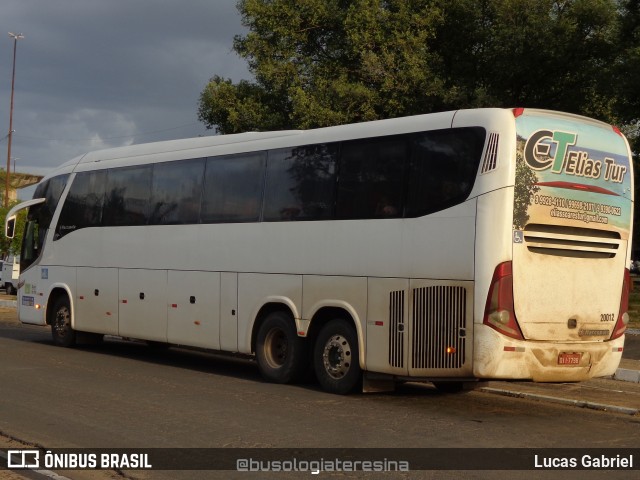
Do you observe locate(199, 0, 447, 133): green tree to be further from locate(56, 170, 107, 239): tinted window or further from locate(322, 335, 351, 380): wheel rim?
locate(322, 335, 351, 380): wheel rim

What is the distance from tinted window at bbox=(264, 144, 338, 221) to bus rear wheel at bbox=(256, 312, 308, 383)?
5.07ft

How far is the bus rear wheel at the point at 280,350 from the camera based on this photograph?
13.4 m

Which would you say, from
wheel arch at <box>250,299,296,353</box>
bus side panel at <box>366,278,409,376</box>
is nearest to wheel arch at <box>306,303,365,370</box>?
bus side panel at <box>366,278,409,376</box>

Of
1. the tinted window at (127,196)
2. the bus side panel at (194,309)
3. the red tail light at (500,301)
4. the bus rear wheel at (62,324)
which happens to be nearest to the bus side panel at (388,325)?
the red tail light at (500,301)

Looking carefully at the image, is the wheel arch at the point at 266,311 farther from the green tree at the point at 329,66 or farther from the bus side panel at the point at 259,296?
the green tree at the point at 329,66

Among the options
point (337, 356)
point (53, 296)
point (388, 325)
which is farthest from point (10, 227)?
point (388, 325)

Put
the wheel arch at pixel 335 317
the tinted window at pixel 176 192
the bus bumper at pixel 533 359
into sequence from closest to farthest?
the bus bumper at pixel 533 359 → the wheel arch at pixel 335 317 → the tinted window at pixel 176 192

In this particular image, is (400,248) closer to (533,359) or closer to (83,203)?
(533,359)

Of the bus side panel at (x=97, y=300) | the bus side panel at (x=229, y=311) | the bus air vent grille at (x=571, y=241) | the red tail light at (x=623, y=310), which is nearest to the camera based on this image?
the bus air vent grille at (x=571, y=241)

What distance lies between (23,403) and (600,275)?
7201 mm

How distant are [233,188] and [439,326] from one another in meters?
4.91

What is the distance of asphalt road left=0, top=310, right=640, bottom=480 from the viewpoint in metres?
9.01

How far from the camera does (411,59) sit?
29.8 meters

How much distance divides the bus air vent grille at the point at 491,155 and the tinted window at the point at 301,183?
266 cm
